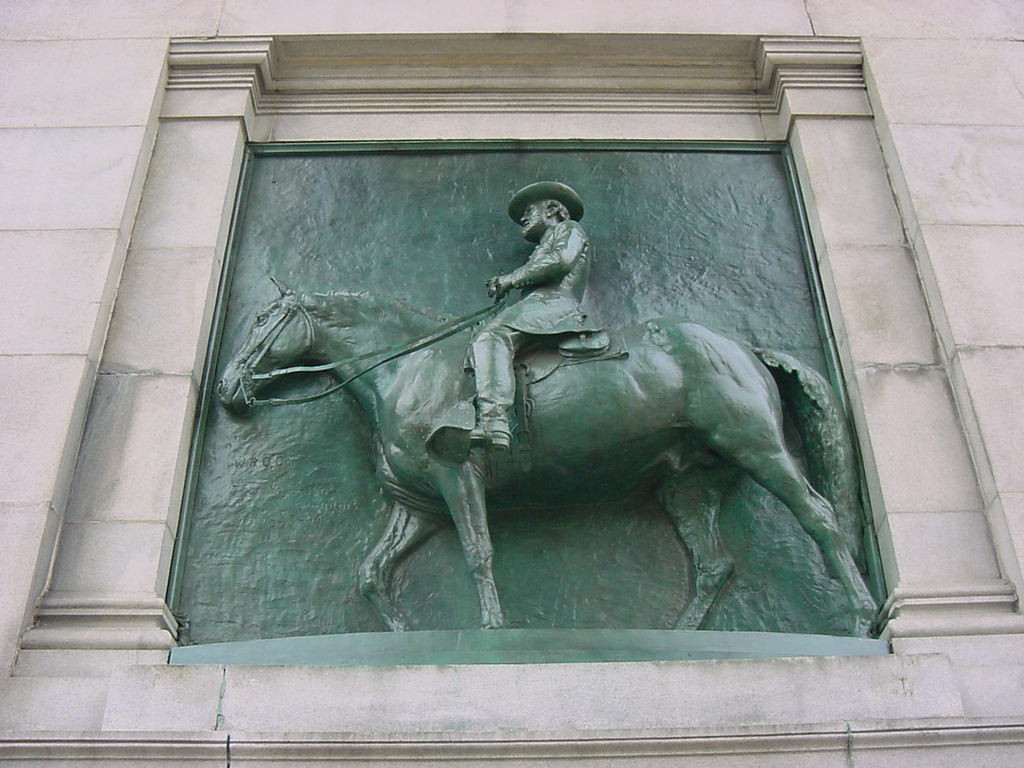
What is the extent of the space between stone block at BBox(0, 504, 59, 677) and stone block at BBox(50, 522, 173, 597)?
0.39ft

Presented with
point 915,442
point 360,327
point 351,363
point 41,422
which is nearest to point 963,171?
point 915,442

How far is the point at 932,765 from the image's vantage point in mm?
7156

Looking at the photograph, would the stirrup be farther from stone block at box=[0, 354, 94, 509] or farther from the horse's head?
stone block at box=[0, 354, 94, 509]

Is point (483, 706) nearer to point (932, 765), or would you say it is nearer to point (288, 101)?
point (932, 765)

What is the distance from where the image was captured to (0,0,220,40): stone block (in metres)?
11.5

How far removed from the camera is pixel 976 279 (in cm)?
972

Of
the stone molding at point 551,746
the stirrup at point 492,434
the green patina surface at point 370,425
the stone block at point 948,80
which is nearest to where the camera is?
the stone molding at point 551,746

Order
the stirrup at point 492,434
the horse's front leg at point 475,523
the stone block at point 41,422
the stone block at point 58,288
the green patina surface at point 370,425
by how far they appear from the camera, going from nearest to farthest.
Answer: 1. the stirrup at point 492,434
2. the horse's front leg at point 475,523
3. the stone block at point 41,422
4. the green patina surface at point 370,425
5. the stone block at point 58,288

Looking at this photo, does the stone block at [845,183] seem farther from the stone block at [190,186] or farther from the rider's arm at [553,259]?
the stone block at [190,186]

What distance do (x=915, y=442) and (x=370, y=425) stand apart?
3715 millimetres

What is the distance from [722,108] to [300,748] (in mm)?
6887

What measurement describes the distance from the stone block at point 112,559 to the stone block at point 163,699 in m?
0.94

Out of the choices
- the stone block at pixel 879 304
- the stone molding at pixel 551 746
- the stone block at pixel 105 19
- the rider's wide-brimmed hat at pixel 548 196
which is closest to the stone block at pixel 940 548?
the stone block at pixel 879 304

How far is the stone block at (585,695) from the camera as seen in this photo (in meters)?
7.37
